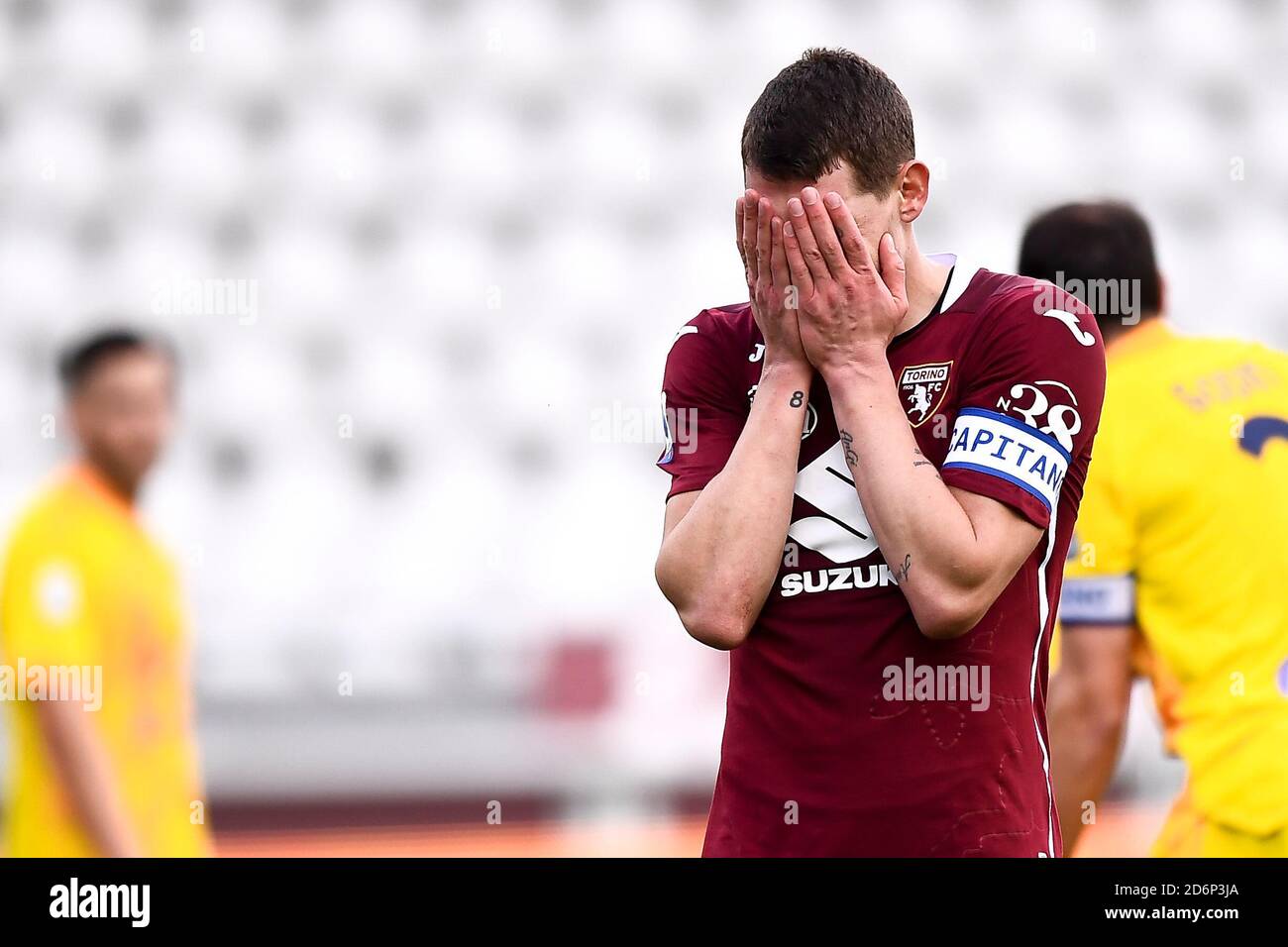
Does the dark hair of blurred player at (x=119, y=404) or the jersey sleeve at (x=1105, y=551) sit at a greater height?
the dark hair of blurred player at (x=119, y=404)

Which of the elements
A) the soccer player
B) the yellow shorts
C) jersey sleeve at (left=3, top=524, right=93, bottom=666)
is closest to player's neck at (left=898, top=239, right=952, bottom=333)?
the soccer player

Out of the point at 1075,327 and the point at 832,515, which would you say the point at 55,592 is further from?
the point at 1075,327

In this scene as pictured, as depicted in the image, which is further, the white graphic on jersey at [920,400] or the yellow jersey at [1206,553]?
the yellow jersey at [1206,553]

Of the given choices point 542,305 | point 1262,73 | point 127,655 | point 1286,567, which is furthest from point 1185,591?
point 1262,73

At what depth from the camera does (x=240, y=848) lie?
6.27 meters

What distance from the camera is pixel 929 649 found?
5.25 feet

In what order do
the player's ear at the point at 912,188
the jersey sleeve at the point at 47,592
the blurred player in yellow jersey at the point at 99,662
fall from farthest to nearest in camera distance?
1. the jersey sleeve at the point at 47,592
2. the blurred player in yellow jersey at the point at 99,662
3. the player's ear at the point at 912,188

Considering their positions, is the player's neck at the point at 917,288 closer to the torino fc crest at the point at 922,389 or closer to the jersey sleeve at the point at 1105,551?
the torino fc crest at the point at 922,389

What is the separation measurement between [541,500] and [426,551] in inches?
26.9

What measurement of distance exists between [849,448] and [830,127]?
1.20ft

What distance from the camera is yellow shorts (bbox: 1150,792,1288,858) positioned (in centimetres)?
245

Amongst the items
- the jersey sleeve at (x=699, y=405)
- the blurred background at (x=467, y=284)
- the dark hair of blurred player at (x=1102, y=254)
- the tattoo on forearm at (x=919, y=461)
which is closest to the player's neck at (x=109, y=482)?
the jersey sleeve at (x=699, y=405)

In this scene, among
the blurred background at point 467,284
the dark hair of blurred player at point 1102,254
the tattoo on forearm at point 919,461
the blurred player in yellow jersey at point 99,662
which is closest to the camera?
the tattoo on forearm at point 919,461

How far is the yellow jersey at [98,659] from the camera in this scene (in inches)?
119
